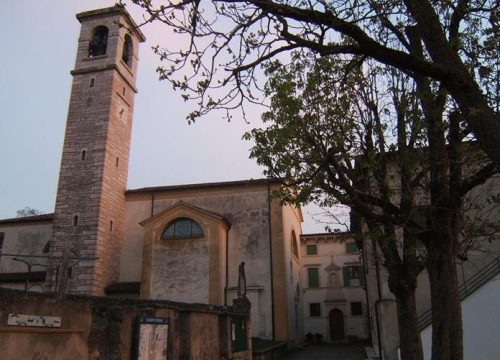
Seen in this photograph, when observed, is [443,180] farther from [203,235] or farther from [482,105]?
[203,235]

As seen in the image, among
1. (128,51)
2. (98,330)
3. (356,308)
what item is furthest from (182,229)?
(356,308)

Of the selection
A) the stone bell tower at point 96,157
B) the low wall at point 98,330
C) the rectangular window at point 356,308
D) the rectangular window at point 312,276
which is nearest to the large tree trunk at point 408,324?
the low wall at point 98,330

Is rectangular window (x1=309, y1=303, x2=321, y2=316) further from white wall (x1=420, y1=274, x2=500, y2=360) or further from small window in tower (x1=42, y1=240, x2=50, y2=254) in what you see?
white wall (x1=420, y1=274, x2=500, y2=360)

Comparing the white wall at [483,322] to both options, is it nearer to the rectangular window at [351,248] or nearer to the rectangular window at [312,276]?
the rectangular window at [351,248]

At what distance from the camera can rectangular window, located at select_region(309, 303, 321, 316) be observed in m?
37.9

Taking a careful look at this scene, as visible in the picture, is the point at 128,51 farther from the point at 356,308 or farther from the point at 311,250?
the point at 356,308

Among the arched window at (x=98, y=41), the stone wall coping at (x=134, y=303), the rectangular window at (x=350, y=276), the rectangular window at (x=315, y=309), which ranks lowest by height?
the stone wall coping at (x=134, y=303)

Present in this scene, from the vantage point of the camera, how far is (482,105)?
467cm

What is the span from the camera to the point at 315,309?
3809cm

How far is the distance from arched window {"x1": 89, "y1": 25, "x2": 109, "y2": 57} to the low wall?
20.2 metres

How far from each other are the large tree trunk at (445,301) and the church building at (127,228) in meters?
16.0

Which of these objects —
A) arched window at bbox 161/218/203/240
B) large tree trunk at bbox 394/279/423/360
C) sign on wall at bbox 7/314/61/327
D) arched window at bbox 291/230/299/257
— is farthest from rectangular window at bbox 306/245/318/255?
sign on wall at bbox 7/314/61/327

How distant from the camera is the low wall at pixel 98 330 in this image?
6.88 meters

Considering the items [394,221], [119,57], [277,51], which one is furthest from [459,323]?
[119,57]
